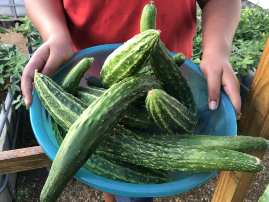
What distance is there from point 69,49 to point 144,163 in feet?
1.82

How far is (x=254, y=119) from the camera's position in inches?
32.6

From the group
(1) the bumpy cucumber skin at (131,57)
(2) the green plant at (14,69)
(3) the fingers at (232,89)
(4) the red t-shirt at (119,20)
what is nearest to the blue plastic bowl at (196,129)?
(3) the fingers at (232,89)

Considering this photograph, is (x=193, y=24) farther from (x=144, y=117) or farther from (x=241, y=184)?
(x=241, y=184)

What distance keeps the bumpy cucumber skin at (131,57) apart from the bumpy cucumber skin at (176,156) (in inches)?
8.0

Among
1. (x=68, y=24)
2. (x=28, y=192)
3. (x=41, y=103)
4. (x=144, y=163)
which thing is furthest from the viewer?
(x=28, y=192)

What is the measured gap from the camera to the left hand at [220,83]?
2.78 feet

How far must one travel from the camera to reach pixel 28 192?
5.50 ft

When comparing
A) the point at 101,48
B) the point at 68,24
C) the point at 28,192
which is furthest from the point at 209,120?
the point at 28,192

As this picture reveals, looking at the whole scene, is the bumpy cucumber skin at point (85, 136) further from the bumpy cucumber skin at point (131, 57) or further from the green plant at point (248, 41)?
the green plant at point (248, 41)

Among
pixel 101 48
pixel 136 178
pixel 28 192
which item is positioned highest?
pixel 101 48

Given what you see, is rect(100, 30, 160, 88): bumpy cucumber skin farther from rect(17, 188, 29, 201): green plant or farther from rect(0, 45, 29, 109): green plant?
rect(17, 188, 29, 201): green plant

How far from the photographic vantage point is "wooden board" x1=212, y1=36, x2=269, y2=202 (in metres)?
0.76

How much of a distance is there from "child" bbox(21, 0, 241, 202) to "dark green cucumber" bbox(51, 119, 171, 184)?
1.06 ft

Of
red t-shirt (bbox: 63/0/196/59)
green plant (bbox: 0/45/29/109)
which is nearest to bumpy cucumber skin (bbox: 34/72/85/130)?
red t-shirt (bbox: 63/0/196/59)
